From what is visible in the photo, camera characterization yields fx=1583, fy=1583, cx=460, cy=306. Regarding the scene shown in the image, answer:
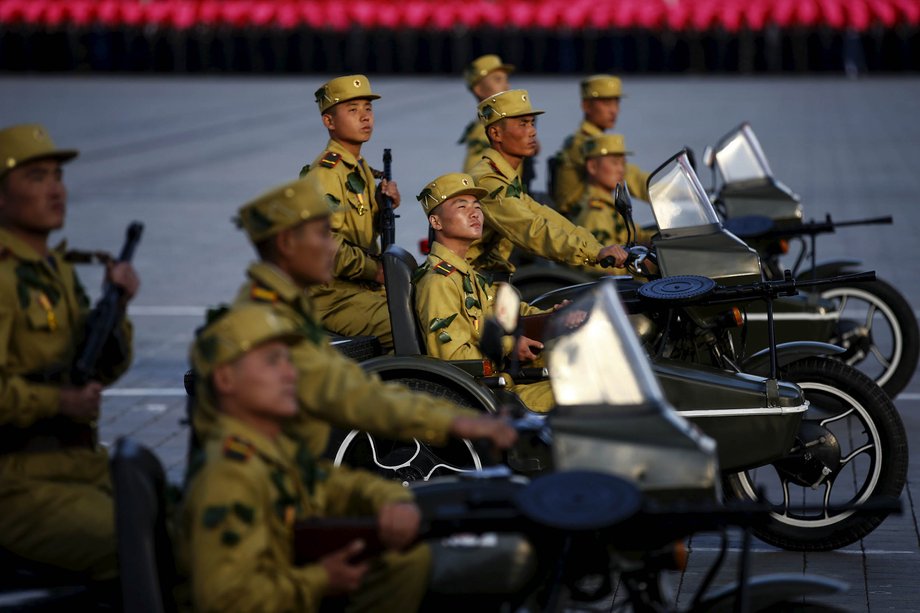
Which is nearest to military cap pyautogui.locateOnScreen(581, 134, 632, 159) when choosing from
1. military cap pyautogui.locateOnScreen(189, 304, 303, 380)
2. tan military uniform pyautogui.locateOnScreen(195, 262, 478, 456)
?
tan military uniform pyautogui.locateOnScreen(195, 262, 478, 456)

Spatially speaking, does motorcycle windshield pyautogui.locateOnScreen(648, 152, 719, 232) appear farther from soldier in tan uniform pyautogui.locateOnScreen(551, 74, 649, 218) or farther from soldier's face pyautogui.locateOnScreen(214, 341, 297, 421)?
soldier's face pyautogui.locateOnScreen(214, 341, 297, 421)

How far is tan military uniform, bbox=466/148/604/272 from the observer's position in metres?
7.15

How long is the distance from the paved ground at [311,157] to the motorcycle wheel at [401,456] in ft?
3.33

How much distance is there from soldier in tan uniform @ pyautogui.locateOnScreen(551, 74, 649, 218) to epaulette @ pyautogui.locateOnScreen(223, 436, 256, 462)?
19.7 feet

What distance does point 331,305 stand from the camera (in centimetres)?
712

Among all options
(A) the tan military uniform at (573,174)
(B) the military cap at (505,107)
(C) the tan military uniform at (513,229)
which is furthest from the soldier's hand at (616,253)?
(A) the tan military uniform at (573,174)

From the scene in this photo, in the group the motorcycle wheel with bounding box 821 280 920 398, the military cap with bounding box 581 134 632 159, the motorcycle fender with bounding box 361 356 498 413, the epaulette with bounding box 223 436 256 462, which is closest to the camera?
the epaulette with bounding box 223 436 256 462

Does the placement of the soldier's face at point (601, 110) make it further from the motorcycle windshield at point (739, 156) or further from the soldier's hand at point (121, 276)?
the soldier's hand at point (121, 276)

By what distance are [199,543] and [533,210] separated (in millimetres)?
3940

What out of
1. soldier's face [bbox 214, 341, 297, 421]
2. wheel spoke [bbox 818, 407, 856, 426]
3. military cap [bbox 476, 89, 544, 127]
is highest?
military cap [bbox 476, 89, 544, 127]

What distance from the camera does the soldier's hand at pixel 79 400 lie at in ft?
14.7

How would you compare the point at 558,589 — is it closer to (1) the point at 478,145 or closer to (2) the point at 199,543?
(2) the point at 199,543

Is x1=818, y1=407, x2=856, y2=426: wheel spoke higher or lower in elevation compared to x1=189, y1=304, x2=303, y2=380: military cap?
A: lower

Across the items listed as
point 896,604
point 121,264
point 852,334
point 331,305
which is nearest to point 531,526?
point 121,264
